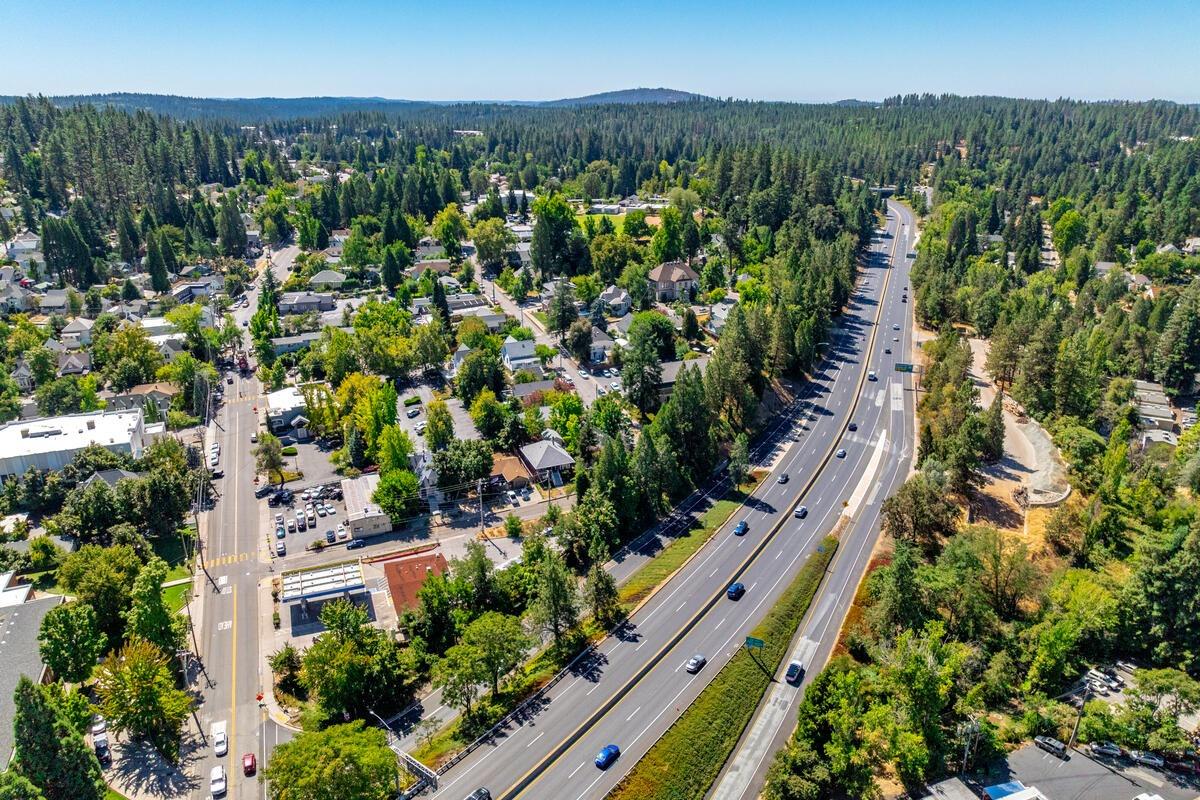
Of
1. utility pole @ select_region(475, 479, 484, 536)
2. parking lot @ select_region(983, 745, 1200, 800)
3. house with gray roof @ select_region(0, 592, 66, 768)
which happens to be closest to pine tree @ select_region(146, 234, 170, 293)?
house with gray roof @ select_region(0, 592, 66, 768)

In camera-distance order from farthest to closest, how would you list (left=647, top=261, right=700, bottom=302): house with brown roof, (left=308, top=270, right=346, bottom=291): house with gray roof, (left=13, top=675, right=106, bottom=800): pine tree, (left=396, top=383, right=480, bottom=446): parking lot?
(left=308, top=270, right=346, bottom=291): house with gray roof, (left=647, top=261, right=700, bottom=302): house with brown roof, (left=396, top=383, right=480, bottom=446): parking lot, (left=13, top=675, right=106, bottom=800): pine tree

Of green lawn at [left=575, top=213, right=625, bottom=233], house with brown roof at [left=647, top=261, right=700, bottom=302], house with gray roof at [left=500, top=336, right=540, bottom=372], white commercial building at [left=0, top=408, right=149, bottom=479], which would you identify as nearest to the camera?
white commercial building at [left=0, top=408, right=149, bottom=479]

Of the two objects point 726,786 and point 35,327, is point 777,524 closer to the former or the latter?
point 726,786

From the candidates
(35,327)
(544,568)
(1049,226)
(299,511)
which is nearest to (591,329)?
(299,511)

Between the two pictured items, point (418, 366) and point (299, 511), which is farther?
point (418, 366)

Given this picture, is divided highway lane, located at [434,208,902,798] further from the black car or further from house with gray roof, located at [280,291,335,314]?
house with gray roof, located at [280,291,335,314]
